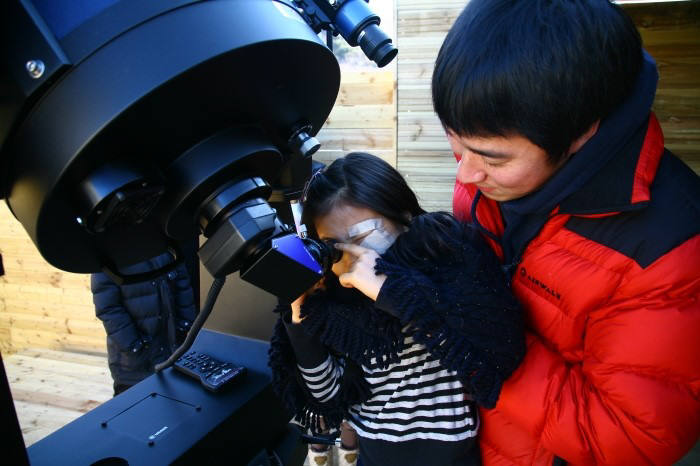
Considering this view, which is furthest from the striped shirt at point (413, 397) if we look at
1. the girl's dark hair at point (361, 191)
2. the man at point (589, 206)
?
the girl's dark hair at point (361, 191)

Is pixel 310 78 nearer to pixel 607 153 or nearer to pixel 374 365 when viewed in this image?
pixel 607 153

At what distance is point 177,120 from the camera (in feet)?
1.16

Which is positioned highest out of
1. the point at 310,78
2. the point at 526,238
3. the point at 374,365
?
the point at 310,78

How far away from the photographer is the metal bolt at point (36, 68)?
0.31m

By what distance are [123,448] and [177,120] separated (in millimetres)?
387

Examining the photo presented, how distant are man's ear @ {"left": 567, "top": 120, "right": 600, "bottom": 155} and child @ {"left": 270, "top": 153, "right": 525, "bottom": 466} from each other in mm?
187

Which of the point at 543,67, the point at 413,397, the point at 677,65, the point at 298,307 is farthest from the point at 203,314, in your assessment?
the point at 677,65

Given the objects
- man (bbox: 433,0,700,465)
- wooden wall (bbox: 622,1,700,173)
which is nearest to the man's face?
man (bbox: 433,0,700,465)

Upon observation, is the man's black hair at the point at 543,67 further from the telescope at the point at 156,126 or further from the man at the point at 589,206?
the telescope at the point at 156,126

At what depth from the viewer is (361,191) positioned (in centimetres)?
80

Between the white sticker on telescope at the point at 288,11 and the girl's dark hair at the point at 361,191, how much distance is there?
394 mm

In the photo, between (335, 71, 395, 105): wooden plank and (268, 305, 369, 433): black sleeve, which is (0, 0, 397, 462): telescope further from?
(335, 71, 395, 105): wooden plank

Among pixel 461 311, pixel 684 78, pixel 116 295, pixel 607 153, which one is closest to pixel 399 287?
pixel 461 311

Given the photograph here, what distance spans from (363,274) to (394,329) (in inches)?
4.3
